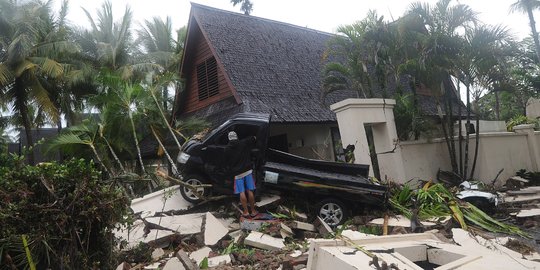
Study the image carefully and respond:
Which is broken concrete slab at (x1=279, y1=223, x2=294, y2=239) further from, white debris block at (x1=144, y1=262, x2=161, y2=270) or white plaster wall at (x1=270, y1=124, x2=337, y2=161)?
white plaster wall at (x1=270, y1=124, x2=337, y2=161)

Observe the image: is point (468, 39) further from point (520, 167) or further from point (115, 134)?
point (115, 134)

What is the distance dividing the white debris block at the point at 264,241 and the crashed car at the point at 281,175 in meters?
1.47

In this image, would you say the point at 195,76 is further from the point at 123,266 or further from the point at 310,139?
the point at 123,266

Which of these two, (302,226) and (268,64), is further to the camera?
(268,64)

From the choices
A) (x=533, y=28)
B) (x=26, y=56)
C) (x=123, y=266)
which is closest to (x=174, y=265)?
(x=123, y=266)

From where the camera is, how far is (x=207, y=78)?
544 inches

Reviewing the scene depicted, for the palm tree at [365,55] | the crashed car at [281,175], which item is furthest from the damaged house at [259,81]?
the crashed car at [281,175]

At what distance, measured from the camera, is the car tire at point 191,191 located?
25.8 ft

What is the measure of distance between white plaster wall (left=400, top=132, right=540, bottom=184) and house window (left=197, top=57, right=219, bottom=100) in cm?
675

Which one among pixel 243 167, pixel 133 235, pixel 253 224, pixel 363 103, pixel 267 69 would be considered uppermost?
pixel 267 69

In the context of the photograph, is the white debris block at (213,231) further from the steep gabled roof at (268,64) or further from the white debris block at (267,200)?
the steep gabled roof at (268,64)

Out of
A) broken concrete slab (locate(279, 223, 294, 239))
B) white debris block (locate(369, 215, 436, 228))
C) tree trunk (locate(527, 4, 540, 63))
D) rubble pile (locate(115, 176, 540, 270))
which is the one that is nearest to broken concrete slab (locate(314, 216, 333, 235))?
rubble pile (locate(115, 176, 540, 270))

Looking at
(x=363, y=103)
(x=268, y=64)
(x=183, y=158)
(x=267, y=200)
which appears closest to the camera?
(x=267, y=200)

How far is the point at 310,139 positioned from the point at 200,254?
27.5 ft
